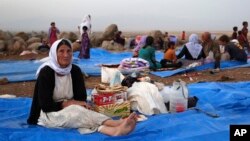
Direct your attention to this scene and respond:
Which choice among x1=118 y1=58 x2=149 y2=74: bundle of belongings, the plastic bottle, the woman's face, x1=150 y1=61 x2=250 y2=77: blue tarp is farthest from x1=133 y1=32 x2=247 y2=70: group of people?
the woman's face

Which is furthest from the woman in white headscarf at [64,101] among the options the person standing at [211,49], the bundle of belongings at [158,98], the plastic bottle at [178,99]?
the person standing at [211,49]

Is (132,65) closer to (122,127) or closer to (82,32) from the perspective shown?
(122,127)

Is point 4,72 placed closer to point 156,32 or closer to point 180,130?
point 180,130

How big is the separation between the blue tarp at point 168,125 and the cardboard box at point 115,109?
0.42 meters

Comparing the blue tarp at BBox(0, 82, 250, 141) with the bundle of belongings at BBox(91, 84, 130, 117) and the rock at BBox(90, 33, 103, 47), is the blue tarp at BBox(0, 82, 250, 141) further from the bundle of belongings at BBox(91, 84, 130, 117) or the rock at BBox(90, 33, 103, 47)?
the rock at BBox(90, 33, 103, 47)

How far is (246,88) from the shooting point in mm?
6488

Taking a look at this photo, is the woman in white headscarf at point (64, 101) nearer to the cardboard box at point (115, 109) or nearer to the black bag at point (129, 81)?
the cardboard box at point (115, 109)

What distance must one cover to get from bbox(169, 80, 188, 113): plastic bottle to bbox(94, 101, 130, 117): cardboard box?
572 mm

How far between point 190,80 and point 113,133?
15.1 feet

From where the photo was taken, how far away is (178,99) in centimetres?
484

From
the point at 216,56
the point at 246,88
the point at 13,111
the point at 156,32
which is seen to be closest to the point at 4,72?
the point at 13,111

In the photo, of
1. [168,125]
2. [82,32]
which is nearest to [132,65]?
[168,125]

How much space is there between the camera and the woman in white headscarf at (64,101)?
4.00 metres

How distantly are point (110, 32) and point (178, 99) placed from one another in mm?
16391
